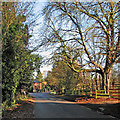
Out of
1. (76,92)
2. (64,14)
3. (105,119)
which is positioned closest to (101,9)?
(64,14)

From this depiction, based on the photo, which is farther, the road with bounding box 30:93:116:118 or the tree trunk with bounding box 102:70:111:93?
the tree trunk with bounding box 102:70:111:93

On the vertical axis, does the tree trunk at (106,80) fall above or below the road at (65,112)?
above

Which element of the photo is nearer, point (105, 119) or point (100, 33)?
point (105, 119)

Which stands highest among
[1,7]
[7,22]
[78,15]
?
[78,15]

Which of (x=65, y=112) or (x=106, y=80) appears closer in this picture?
(x=65, y=112)

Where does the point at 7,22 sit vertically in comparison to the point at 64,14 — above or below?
below

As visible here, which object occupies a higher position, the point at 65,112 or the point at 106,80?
the point at 106,80

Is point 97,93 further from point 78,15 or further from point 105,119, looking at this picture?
point 105,119

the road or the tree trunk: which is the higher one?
the tree trunk

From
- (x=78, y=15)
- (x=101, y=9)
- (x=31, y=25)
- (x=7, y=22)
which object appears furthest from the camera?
(x=78, y=15)

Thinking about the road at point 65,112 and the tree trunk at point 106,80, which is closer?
the road at point 65,112

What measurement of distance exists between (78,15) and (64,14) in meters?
1.48

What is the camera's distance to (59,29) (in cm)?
1689

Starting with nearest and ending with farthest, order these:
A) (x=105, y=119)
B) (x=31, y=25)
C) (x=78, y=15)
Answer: (x=31, y=25) < (x=105, y=119) < (x=78, y=15)
